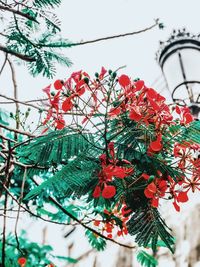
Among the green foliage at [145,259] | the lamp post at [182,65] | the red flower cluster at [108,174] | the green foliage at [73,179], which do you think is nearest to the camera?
the green foliage at [73,179]

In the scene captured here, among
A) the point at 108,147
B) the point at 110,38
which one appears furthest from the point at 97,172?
the point at 110,38

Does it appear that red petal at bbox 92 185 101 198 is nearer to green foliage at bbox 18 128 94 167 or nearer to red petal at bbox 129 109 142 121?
green foliage at bbox 18 128 94 167

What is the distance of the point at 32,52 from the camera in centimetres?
185

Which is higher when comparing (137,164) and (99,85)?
(99,85)

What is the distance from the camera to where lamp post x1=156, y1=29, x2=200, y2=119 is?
2.77 metres

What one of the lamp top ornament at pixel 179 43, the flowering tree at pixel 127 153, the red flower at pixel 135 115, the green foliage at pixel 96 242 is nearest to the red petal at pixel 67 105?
the flowering tree at pixel 127 153

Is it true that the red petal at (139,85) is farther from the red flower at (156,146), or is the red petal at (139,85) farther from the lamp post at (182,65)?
the lamp post at (182,65)

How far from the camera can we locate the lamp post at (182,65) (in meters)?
2.77

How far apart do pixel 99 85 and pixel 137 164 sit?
30 centimetres

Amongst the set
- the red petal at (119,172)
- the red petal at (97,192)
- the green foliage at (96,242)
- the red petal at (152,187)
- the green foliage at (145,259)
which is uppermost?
the red petal at (119,172)

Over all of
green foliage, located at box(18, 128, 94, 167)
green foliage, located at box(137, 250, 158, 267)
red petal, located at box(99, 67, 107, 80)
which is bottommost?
green foliage, located at box(137, 250, 158, 267)

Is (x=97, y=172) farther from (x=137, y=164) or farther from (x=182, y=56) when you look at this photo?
(x=182, y=56)

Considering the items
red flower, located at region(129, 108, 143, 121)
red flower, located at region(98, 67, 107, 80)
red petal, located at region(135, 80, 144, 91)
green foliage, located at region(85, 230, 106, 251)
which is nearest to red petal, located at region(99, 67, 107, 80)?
red flower, located at region(98, 67, 107, 80)

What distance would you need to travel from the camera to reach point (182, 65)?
116 inches
